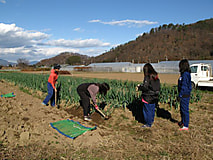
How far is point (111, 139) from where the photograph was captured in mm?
4023

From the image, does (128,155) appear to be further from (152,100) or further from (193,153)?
(152,100)

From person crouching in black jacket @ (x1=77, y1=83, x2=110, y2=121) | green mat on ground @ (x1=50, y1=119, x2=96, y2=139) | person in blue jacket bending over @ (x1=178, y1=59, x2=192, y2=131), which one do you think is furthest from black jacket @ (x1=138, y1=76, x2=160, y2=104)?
green mat on ground @ (x1=50, y1=119, x2=96, y2=139)

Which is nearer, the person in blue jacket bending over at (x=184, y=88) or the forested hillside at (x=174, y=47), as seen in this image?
the person in blue jacket bending over at (x=184, y=88)

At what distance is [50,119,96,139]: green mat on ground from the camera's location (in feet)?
13.6

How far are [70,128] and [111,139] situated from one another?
3.74 feet

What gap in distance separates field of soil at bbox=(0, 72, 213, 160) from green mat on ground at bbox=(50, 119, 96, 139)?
10 centimetres

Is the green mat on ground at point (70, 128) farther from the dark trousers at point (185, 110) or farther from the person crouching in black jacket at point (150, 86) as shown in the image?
the dark trousers at point (185, 110)

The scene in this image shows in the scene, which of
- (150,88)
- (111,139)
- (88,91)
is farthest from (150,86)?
(88,91)

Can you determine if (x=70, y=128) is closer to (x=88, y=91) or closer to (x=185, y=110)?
(x=88, y=91)

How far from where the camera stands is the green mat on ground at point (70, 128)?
4.16m

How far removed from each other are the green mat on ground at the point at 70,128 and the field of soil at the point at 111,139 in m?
0.10

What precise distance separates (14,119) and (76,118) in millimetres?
1727

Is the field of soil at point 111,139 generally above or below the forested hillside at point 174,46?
below

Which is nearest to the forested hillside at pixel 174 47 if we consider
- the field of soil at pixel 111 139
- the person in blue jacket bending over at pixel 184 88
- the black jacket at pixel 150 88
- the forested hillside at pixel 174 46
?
the forested hillside at pixel 174 46
